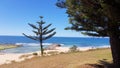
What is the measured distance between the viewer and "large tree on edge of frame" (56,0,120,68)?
33.2 ft

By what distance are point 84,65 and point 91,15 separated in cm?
346

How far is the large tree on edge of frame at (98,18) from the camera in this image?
33.2ft

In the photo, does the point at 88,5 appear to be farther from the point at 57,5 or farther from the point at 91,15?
the point at 57,5

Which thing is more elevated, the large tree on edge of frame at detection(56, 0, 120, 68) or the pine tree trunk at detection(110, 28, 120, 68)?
the large tree on edge of frame at detection(56, 0, 120, 68)

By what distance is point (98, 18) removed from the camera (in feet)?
40.6

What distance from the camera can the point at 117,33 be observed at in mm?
12758

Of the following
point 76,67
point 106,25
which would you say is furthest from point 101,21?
point 76,67

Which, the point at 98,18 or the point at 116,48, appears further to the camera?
the point at 116,48

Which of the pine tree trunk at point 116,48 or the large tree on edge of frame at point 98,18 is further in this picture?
the pine tree trunk at point 116,48

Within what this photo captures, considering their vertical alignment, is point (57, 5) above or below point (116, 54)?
above

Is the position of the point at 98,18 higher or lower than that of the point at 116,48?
higher

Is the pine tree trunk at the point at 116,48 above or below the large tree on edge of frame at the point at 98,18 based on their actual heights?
below

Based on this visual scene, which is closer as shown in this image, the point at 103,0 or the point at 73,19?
the point at 103,0

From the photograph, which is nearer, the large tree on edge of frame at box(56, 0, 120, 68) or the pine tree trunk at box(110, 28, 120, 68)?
the large tree on edge of frame at box(56, 0, 120, 68)
